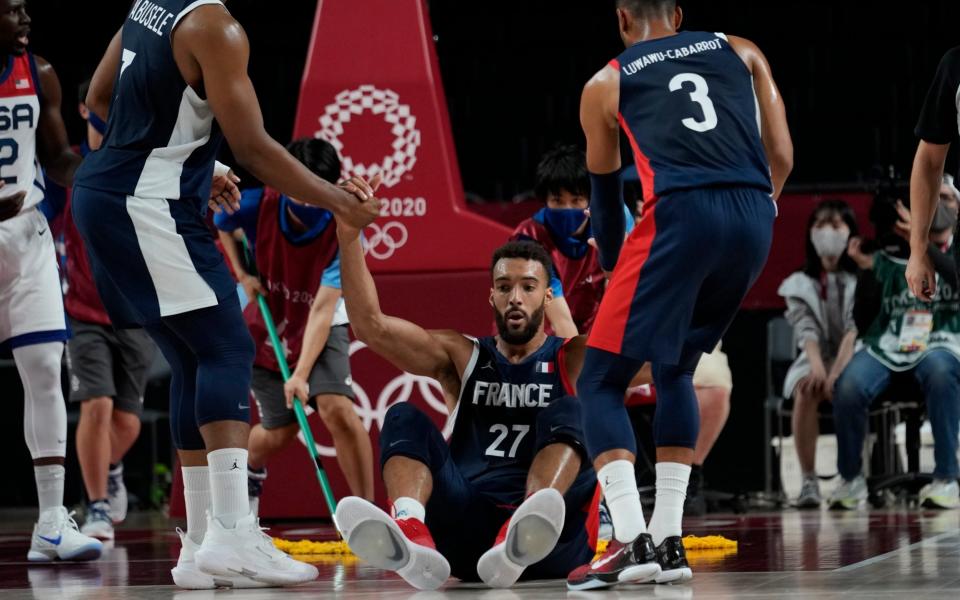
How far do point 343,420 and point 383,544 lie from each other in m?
2.42

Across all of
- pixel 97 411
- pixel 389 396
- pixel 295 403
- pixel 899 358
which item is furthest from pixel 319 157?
pixel 899 358

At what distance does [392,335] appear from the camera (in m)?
4.12

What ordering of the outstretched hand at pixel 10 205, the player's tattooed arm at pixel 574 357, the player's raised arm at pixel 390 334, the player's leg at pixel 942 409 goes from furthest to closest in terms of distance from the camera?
the player's leg at pixel 942 409
the outstretched hand at pixel 10 205
the player's tattooed arm at pixel 574 357
the player's raised arm at pixel 390 334

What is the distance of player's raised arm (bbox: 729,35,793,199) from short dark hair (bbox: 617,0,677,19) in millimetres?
199

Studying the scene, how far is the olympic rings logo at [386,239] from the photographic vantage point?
6871 millimetres

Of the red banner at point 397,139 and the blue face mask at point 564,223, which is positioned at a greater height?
the red banner at point 397,139

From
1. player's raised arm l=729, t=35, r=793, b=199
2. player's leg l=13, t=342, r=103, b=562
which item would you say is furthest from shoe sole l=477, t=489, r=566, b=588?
player's leg l=13, t=342, r=103, b=562

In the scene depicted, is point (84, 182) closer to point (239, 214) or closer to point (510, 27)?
point (239, 214)

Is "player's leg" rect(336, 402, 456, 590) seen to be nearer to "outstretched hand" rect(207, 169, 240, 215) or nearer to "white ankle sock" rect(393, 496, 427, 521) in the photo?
"white ankle sock" rect(393, 496, 427, 521)

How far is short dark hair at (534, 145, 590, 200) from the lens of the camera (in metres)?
6.07

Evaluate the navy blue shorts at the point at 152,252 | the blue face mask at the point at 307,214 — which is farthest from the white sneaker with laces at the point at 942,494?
the navy blue shorts at the point at 152,252

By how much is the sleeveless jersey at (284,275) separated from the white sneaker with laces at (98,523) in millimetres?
942

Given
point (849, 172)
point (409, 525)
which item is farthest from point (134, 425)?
point (849, 172)

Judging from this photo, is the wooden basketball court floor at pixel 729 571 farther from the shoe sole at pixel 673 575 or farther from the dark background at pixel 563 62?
the dark background at pixel 563 62
